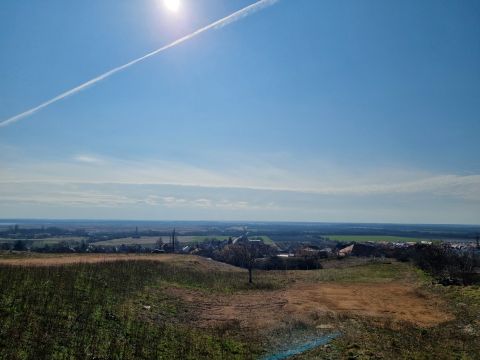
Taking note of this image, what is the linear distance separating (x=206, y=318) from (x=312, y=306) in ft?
20.6

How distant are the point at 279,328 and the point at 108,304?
722 centimetres

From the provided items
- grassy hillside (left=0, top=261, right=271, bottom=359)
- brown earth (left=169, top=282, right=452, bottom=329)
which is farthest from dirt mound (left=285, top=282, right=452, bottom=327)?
grassy hillside (left=0, top=261, right=271, bottom=359)

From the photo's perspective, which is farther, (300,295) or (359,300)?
(300,295)

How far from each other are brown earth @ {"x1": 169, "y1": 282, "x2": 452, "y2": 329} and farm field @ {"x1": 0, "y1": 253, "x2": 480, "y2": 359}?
0.05m

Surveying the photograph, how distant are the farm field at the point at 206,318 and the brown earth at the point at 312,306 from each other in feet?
0.17

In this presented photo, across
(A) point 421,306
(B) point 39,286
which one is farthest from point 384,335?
(B) point 39,286

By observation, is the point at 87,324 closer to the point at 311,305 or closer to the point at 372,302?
the point at 311,305

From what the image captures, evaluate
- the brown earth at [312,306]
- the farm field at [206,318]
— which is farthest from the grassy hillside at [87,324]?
the brown earth at [312,306]

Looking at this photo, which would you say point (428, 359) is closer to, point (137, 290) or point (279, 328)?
point (279, 328)

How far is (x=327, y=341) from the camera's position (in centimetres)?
1438

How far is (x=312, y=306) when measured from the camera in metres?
20.9

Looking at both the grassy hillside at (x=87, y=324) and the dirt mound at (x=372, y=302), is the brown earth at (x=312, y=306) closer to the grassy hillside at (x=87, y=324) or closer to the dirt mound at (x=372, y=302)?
the dirt mound at (x=372, y=302)

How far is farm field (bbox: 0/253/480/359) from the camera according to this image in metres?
12.2

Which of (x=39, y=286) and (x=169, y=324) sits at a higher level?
(x=39, y=286)
